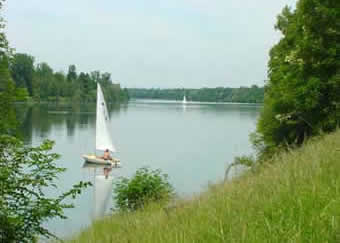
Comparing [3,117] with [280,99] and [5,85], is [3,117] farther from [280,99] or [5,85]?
[280,99]

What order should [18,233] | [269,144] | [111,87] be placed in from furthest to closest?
1. [111,87]
2. [269,144]
3. [18,233]

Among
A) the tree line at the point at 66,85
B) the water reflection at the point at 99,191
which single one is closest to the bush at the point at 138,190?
the water reflection at the point at 99,191

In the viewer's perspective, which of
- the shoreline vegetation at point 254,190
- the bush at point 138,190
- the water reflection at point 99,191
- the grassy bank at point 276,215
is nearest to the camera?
the grassy bank at point 276,215

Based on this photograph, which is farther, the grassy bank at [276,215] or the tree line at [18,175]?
the tree line at [18,175]

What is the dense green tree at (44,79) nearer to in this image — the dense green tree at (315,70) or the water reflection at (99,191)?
the water reflection at (99,191)

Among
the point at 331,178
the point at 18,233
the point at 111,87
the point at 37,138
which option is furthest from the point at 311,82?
the point at 111,87

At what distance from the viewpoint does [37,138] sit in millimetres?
37562

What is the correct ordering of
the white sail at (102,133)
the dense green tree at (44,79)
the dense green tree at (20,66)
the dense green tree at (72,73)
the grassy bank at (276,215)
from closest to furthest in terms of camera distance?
the grassy bank at (276,215), the dense green tree at (20,66), the white sail at (102,133), the dense green tree at (44,79), the dense green tree at (72,73)

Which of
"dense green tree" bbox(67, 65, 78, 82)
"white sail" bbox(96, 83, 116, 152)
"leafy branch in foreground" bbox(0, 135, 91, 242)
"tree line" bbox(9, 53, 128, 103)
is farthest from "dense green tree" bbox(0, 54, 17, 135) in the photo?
"dense green tree" bbox(67, 65, 78, 82)

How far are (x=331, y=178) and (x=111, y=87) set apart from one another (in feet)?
492

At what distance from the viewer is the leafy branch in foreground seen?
4.54 metres

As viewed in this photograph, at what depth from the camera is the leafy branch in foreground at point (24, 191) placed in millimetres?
4535

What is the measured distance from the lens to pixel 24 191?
491 cm

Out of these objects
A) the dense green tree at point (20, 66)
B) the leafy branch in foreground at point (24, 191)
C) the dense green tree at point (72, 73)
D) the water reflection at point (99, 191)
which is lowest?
the water reflection at point (99, 191)
